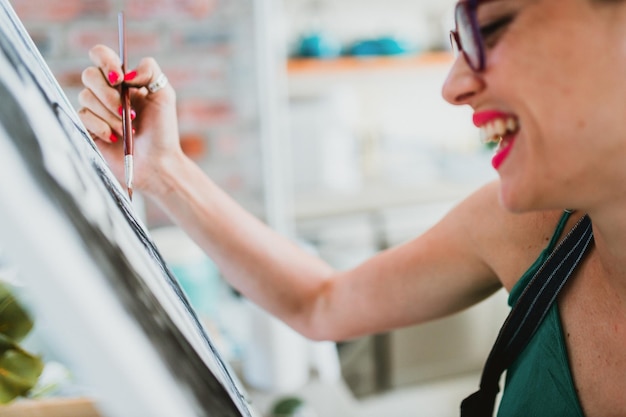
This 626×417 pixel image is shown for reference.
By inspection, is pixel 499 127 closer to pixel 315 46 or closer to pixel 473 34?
pixel 473 34

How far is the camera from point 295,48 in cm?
321

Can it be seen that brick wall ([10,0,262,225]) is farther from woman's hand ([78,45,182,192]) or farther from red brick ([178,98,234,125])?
woman's hand ([78,45,182,192])

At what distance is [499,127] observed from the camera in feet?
2.18

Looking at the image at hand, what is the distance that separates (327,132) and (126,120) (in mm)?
2260

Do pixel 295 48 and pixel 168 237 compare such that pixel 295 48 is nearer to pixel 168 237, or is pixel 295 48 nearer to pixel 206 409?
pixel 168 237

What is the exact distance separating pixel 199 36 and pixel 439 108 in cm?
175

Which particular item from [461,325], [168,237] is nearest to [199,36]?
[168,237]

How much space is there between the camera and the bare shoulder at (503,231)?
0.86m

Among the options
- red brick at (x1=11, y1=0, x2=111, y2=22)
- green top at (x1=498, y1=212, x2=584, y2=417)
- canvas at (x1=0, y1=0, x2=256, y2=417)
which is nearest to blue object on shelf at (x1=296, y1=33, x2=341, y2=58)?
red brick at (x1=11, y1=0, x2=111, y2=22)

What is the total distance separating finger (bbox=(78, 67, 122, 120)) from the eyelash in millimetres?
506

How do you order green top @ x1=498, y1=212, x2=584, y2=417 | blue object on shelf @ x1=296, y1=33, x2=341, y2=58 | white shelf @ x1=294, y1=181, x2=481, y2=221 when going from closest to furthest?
1. green top @ x1=498, y1=212, x2=584, y2=417
2. white shelf @ x1=294, y1=181, x2=481, y2=221
3. blue object on shelf @ x1=296, y1=33, x2=341, y2=58

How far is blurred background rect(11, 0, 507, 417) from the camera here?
256 centimetres

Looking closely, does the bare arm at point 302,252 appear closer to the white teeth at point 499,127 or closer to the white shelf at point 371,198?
the white teeth at point 499,127

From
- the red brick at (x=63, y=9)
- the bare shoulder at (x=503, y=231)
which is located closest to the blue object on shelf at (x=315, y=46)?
the red brick at (x=63, y=9)
